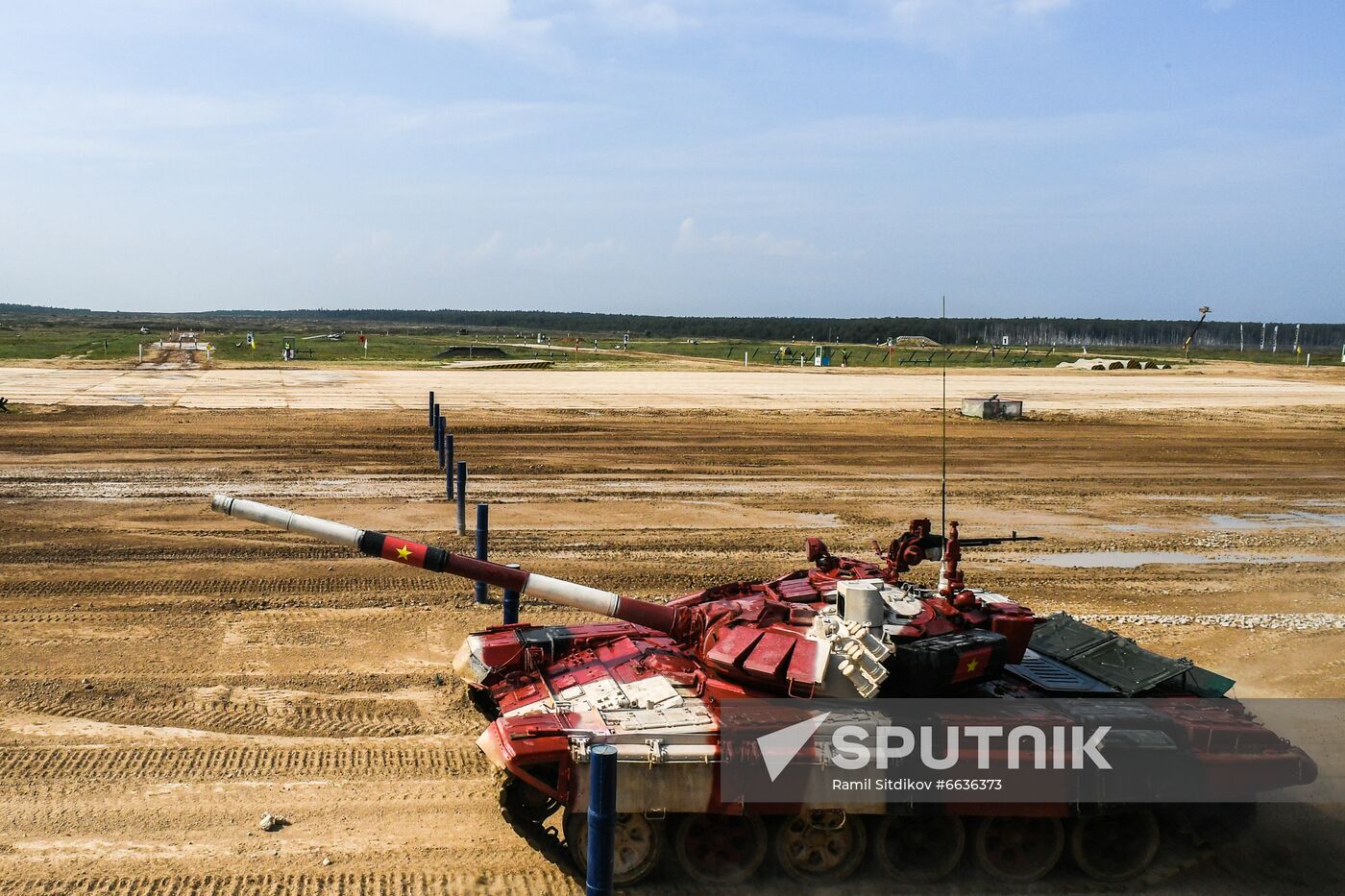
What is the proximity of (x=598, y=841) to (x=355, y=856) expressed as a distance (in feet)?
8.25

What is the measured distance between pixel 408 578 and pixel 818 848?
8328 millimetres

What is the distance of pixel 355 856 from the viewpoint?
7.67m

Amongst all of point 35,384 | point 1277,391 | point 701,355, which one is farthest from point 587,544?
point 701,355

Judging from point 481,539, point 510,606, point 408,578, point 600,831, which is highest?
point 481,539

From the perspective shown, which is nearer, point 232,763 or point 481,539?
point 232,763

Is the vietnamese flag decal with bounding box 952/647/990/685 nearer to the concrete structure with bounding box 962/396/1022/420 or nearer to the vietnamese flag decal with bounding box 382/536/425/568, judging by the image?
the vietnamese flag decal with bounding box 382/536/425/568

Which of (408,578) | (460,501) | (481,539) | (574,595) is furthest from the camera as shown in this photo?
(460,501)

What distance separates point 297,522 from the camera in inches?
346

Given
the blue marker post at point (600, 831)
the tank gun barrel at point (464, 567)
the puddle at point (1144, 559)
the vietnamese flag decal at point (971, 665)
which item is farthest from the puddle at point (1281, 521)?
the blue marker post at point (600, 831)

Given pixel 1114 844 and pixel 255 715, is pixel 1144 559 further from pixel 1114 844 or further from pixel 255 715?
pixel 255 715

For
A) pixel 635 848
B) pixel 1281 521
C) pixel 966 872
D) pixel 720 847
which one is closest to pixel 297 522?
pixel 635 848

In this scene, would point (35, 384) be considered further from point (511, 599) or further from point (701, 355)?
point (701, 355)

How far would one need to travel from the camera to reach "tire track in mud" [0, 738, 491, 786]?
8.72 meters

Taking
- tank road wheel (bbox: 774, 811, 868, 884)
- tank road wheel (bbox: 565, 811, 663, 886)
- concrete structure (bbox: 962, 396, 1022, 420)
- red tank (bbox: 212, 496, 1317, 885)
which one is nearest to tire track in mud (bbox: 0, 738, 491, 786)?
red tank (bbox: 212, 496, 1317, 885)
